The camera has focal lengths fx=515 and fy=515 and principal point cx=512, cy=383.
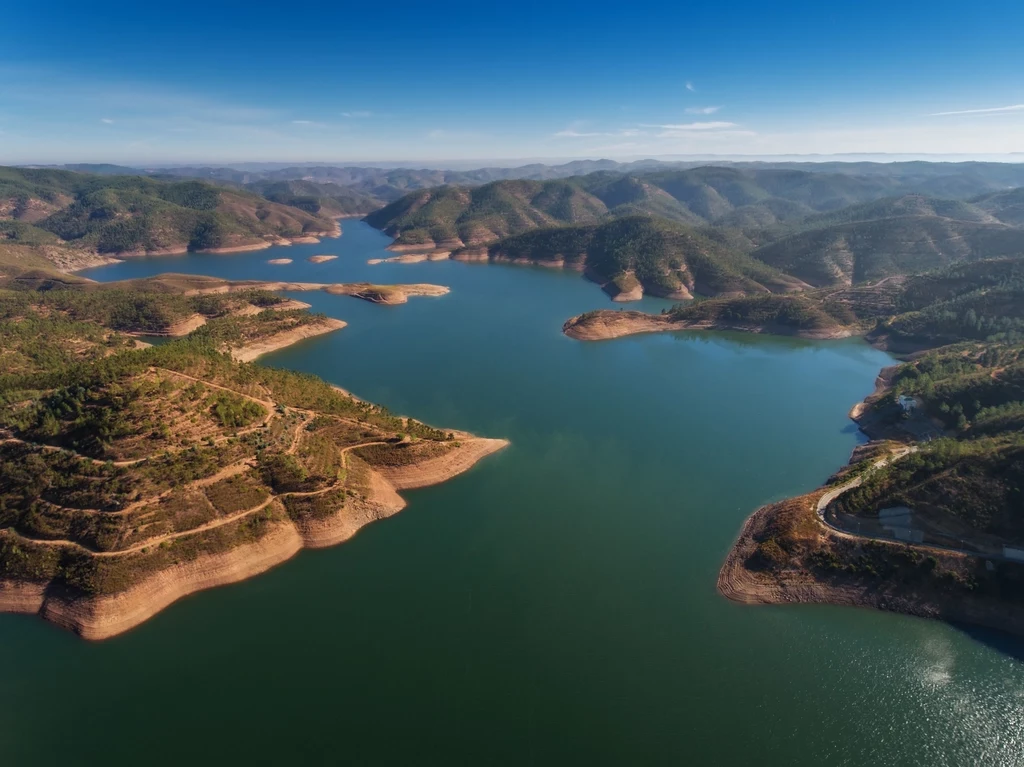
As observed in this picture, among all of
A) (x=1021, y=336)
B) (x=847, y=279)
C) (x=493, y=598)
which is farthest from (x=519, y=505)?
(x=847, y=279)

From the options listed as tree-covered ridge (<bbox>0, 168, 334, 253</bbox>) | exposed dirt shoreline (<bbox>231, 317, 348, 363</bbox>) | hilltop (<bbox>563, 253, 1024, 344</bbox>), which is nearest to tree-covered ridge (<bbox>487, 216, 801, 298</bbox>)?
hilltop (<bbox>563, 253, 1024, 344</bbox>)

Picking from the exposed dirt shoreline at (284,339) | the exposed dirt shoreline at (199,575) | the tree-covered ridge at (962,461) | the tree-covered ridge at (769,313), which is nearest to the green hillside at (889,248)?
the tree-covered ridge at (769,313)

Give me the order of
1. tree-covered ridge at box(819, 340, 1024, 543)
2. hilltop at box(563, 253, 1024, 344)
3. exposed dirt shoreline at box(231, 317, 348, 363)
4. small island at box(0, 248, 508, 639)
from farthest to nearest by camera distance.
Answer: hilltop at box(563, 253, 1024, 344)
exposed dirt shoreline at box(231, 317, 348, 363)
tree-covered ridge at box(819, 340, 1024, 543)
small island at box(0, 248, 508, 639)

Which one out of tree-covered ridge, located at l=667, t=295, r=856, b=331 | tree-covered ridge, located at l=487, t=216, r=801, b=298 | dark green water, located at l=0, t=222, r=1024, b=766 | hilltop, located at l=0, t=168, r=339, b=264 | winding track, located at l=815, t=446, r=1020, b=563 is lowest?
dark green water, located at l=0, t=222, r=1024, b=766

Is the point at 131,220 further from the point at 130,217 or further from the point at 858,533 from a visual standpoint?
the point at 858,533

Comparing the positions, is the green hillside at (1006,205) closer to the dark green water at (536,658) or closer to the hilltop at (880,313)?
the hilltop at (880,313)

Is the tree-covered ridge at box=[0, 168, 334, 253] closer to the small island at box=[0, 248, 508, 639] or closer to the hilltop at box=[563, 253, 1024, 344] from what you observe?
the small island at box=[0, 248, 508, 639]
